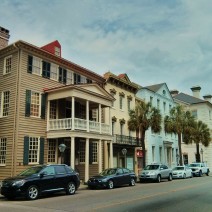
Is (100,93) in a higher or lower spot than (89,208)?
higher

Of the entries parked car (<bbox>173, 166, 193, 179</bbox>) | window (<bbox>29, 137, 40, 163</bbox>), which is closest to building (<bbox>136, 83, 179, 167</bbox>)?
parked car (<bbox>173, 166, 193, 179</bbox>)

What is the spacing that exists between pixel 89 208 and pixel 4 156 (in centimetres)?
1240

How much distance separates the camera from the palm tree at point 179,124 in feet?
129

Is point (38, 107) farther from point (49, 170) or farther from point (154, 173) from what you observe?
point (154, 173)

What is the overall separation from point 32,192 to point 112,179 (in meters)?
7.59

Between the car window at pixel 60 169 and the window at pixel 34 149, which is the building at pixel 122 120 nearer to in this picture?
the window at pixel 34 149

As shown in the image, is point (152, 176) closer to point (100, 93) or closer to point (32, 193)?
point (100, 93)

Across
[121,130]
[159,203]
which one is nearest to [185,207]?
[159,203]

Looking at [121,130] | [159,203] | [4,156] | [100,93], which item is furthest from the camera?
[121,130]

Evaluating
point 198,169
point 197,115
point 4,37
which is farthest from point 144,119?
point 197,115

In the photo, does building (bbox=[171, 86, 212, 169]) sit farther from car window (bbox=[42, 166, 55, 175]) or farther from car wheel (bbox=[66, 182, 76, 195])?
car window (bbox=[42, 166, 55, 175])

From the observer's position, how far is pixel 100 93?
89.6 feet

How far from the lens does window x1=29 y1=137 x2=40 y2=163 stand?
22.7 metres

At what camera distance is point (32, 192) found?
1484cm
